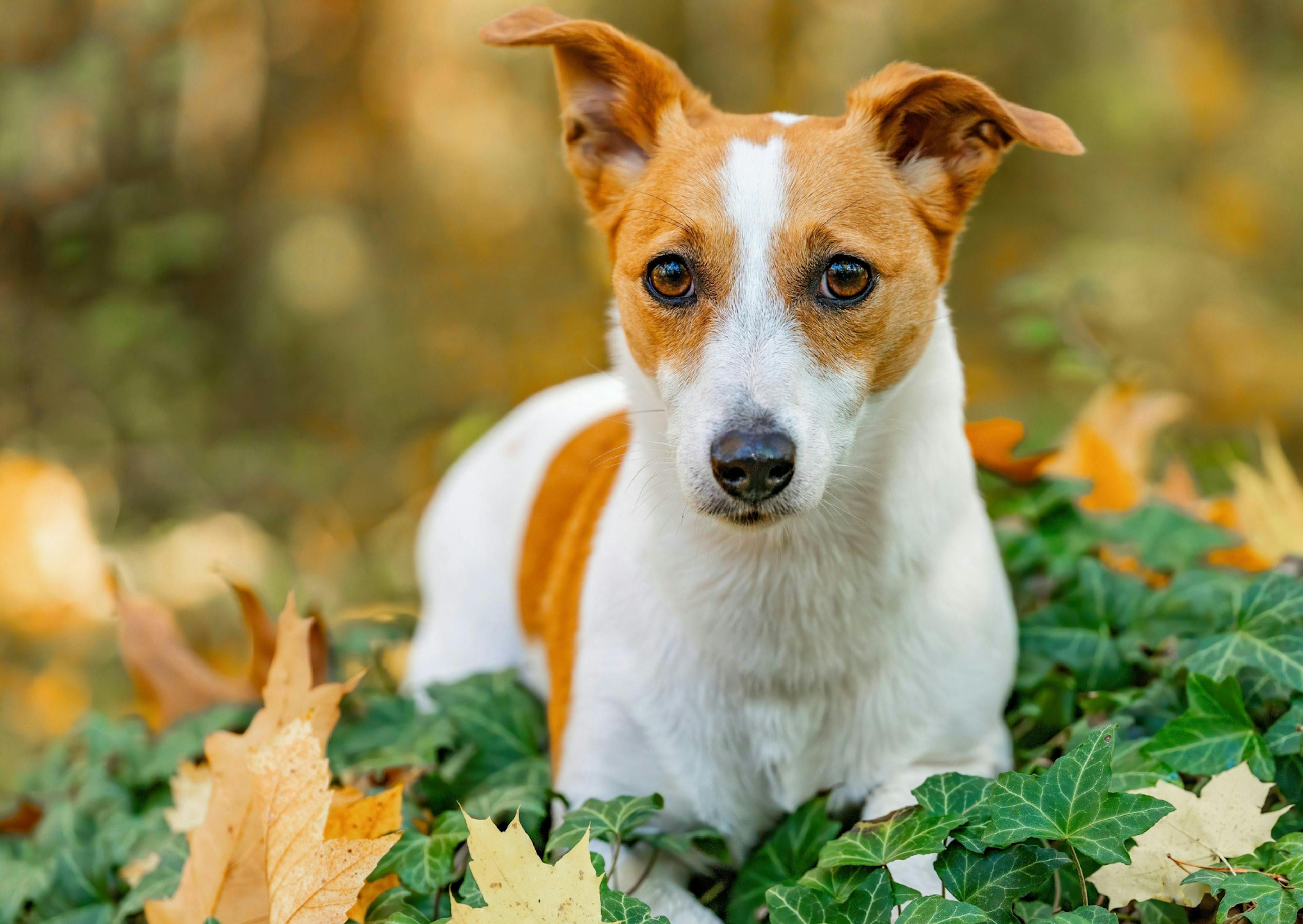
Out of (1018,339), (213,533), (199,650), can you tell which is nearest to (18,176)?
(213,533)

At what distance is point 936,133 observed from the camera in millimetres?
2291

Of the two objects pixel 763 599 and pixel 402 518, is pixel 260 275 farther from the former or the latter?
pixel 763 599

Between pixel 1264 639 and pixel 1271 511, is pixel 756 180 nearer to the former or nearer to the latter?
pixel 1264 639

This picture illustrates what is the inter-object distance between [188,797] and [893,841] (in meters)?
1.55

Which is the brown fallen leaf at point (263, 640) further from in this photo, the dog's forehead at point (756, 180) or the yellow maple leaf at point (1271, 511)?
the yellow maple leaf at point (1271, 511)

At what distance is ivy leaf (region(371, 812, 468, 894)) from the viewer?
1894 mm

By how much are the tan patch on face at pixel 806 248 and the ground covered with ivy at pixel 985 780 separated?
2.58ft

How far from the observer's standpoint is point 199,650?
560cm

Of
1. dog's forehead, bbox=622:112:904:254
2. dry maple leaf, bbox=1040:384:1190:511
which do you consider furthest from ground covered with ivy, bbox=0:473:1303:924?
dog's forehead, bbox=622:112:904:254

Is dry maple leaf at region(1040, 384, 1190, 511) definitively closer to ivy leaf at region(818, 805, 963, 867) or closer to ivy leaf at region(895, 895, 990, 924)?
ivy leaf at region(818, 805, 963, 867)

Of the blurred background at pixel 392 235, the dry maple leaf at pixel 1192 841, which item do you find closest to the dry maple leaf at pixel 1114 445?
the dry maple leaf at pixel 1192 841

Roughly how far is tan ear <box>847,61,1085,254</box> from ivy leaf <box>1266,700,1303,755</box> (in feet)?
3.53

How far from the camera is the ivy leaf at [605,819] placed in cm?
192

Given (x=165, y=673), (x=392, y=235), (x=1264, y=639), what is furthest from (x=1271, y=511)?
(x=392, y=235)
